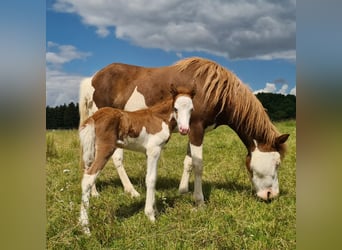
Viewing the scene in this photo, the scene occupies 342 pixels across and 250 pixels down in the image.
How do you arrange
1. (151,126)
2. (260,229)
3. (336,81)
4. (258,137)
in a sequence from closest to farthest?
1. (336,81)
2. (260,229)
3. (151,126)
4. (258,137)

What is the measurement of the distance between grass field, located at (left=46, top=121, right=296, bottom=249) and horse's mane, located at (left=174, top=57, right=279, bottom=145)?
0.37 m

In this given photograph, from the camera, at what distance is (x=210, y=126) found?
4.56m

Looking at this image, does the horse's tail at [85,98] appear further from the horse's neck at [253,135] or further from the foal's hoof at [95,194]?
the horse's neck at [253,135]

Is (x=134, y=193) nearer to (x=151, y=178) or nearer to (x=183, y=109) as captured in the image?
(x=151, y=178)

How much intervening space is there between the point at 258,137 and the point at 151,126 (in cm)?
153

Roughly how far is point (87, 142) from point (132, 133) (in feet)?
1.69

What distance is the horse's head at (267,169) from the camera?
4.32m

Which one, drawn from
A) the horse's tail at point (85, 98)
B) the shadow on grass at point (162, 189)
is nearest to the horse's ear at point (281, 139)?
the shadow on grass at point (162, 189)

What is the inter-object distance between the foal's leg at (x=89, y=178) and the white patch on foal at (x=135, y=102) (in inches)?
51.3

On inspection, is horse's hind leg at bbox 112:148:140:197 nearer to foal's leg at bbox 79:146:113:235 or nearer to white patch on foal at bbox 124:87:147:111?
white patch on foal at bbox 124:87:147:111

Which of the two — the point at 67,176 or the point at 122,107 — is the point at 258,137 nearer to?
the point at 122,107

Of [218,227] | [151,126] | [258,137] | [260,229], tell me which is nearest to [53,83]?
[151,126]

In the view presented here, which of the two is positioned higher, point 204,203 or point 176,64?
point 176,64

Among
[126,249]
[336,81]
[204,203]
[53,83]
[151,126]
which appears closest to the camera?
[336,81]
